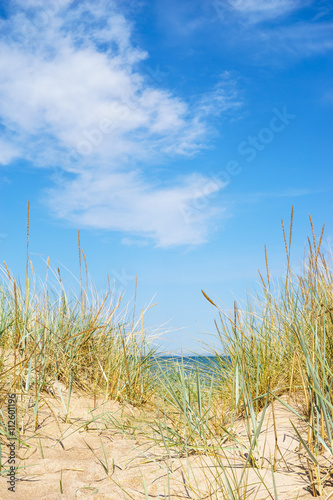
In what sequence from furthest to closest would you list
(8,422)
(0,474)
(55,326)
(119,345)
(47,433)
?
(119,345) < (55,326) < (47,433) < (8,422) < (0,474)

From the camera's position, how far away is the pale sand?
1473mm

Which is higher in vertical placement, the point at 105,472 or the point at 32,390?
the point at 32,390

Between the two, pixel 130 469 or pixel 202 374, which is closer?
pixel 130 469

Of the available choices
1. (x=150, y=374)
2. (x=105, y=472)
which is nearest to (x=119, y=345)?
(x=150, y=374)

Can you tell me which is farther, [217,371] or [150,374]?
[150,374]

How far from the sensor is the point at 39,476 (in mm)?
1694

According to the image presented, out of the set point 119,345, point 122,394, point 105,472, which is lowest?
point 105,472

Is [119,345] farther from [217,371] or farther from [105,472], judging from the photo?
[105,472]

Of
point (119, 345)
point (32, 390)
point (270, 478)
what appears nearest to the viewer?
point (270, 478)

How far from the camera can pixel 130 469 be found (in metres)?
1.75

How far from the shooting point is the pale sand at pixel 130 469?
1.47 metres

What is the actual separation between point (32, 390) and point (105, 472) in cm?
97

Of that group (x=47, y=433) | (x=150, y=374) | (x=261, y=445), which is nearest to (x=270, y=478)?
(x=261, y=445)

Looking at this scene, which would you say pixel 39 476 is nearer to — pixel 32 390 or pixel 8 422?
pixel 8 422
